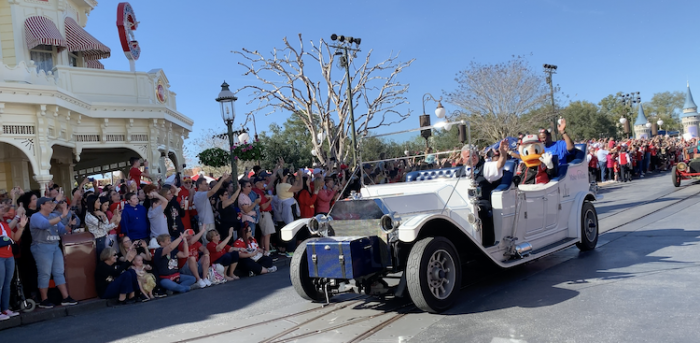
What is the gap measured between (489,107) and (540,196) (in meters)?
27.1

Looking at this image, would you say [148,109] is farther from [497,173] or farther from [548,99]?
[548,99]

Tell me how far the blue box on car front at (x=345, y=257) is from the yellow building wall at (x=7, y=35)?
1405cm

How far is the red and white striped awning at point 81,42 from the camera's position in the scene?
55.7 ft

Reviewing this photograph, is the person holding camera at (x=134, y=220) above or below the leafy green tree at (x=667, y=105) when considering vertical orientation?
below

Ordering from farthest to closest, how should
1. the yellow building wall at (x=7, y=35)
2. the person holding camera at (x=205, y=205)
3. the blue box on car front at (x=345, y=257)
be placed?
the yellow building wall at (x=7, y=35) → the person holding camera at (x=205, y=205) → the blue box on car front at (x=345, y=257)

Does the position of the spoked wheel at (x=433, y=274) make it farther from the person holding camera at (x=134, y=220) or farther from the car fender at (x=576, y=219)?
the person holding camera at (x=134, y=220)

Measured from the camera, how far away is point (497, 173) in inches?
273

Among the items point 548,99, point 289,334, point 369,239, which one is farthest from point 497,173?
point 548,99

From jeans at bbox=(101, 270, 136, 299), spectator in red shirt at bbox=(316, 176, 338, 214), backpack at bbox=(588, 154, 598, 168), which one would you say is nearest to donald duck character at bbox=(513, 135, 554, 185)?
spectator in red shirt at bbox=(316, 176, 338, 214)

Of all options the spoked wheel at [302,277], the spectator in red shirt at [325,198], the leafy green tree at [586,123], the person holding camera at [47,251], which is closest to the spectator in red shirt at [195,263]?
the person holding camera at [47,251]

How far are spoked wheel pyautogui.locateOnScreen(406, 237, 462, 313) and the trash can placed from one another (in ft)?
17.0

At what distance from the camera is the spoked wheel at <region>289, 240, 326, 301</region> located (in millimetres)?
6125

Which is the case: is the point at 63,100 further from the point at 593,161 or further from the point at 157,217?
the point at 593,161

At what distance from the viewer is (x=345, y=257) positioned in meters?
5.42
